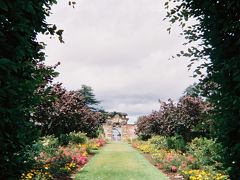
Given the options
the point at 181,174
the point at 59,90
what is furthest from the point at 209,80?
the point at 59,90

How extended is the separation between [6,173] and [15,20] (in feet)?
6.90

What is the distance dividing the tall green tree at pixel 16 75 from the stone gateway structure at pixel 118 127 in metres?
65.9

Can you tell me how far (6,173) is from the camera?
4602mm

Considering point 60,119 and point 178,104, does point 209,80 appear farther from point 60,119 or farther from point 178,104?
point 178,104

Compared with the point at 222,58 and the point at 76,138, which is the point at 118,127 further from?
the point at 222,58

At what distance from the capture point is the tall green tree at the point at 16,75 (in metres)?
3.99

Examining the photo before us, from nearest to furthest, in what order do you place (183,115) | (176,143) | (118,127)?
(183,115) < (176,143) < (118,127)

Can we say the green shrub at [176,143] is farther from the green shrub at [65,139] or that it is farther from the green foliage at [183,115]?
the green shrub at [65,139]

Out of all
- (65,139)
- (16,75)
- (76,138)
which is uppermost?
(76,138)

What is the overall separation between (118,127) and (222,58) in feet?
223

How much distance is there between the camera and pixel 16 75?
5.19 metres

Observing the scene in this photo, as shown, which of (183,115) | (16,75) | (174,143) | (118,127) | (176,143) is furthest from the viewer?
(118,127)

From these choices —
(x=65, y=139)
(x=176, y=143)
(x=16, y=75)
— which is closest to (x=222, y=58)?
(x=16, y=75)

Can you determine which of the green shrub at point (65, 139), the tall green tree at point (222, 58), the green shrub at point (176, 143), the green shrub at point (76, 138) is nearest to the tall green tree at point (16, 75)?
the tall green tree at point (222, 58)
